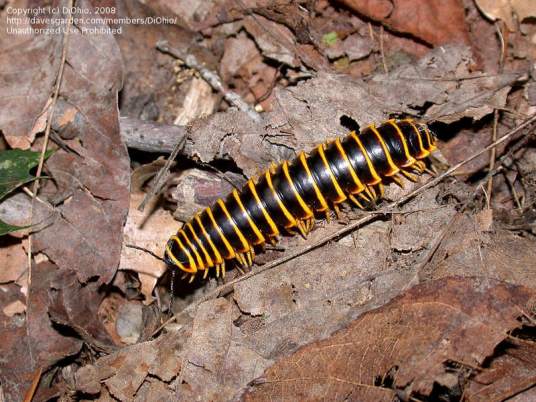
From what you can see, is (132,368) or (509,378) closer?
(509,378)

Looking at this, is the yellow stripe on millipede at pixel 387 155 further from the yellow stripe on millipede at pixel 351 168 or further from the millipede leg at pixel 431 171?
the millipede leg at pixel 431 171

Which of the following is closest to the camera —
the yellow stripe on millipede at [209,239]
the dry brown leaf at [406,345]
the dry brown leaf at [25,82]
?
the dry brown leaf at [406,345]

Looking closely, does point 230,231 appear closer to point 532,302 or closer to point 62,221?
point 62,221

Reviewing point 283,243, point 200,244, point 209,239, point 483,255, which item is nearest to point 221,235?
point 209,239

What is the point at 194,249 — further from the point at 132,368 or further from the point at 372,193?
the point at 372,193

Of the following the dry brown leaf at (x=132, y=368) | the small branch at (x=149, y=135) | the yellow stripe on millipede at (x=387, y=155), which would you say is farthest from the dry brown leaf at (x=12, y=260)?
the yellow stripe on millipede at (x=387, y=155)

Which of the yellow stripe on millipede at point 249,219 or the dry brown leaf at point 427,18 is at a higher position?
the dry brown leaf at point 427,18
